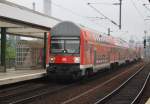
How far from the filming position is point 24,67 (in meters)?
33.0

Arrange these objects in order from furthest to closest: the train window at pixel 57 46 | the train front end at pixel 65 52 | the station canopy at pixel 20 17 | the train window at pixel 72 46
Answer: the train window at pixel 57 46 → the train window at pixel 72 46 → the train front end at pixel 65 52 → the station canopy at pixel 20 17

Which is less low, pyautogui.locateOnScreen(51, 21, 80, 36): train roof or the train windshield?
pyautogui.locateOnScreen(51, 21, 80, 36): train roof

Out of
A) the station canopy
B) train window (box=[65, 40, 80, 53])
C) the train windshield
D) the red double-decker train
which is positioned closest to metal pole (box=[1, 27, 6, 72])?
the station canopy

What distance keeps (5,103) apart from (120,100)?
176 inches

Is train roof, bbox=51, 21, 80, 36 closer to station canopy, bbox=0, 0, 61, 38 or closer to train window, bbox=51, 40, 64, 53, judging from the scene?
train window, bbox=51, 40, 64, 53

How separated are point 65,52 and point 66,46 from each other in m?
0.33

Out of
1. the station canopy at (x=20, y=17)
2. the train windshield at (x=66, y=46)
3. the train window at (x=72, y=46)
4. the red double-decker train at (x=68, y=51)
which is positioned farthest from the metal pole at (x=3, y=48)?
the train window at (x=72, y=46)

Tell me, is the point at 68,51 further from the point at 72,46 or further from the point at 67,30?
the point at 67,30

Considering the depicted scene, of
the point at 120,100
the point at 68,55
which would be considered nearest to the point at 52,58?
the point at 68,55

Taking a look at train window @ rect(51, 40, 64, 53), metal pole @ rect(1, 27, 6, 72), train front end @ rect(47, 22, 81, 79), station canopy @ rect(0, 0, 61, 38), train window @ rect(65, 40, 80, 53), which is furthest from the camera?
metal pole @ rect(1, 27, 6, 72)

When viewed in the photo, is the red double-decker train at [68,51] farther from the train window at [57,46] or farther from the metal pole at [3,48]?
the metal pole at [3,48]

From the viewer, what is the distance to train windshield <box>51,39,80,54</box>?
22.9 meters

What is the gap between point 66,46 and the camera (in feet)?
75.4

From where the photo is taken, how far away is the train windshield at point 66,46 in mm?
22891
